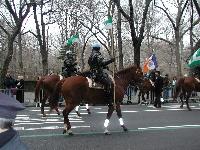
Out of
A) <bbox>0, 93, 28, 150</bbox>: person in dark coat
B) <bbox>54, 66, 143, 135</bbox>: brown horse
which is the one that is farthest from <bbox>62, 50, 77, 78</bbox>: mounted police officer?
<bbox>0, 93, 28, 150</bbox>: person in dark coat

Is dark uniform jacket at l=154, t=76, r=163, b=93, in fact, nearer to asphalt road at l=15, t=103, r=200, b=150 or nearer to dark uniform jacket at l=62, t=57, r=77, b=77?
asphalt road at l=15, t=103, r=200, b=150

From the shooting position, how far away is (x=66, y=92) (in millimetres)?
13383

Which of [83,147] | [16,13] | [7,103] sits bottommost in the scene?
[83,147]

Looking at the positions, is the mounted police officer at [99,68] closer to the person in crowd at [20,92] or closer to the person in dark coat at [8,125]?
the person in dark coat at [8,125]

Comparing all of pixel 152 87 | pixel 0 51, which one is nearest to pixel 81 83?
pixel 152 87

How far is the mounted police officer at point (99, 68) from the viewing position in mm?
13609

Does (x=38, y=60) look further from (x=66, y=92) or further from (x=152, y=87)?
(x=66, y=92)

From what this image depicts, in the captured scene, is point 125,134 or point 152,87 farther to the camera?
point 152,87

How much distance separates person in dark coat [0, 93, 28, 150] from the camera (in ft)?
7.54

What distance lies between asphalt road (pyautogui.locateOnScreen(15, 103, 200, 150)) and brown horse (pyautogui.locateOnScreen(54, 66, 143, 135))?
62 cm

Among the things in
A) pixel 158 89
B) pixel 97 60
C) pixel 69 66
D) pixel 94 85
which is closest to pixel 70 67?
pixel 69 66

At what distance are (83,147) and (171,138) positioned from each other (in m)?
2.79

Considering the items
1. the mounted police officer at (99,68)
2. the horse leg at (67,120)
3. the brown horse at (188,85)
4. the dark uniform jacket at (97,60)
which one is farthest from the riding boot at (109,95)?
the brown horse at (188,85)

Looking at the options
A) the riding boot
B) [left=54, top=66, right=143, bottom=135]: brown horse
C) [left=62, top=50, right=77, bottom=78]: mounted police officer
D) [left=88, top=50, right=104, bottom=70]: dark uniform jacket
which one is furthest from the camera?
[left=62, top=50, right=77, bottom=78]: mounted police officer
